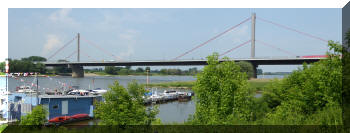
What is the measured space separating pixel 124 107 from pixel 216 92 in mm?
2802

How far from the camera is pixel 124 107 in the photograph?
6824 mm

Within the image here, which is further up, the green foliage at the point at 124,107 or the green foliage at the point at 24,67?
the green foliage at the point at 24,67

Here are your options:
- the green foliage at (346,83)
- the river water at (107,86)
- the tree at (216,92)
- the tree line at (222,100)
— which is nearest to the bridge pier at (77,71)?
the river water at (107,86)

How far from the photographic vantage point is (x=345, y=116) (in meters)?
4.93

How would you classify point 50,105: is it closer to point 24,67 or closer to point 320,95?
point 320,95

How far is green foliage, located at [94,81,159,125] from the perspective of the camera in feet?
22.1

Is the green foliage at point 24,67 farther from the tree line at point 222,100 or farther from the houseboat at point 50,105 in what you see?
the tree line at point 222,100

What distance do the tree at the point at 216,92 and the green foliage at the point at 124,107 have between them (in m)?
1.69

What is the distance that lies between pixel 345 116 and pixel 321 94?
252 cm

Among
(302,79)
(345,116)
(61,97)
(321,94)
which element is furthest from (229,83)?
(61,97)

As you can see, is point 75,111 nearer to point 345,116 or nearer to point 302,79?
point 302,79

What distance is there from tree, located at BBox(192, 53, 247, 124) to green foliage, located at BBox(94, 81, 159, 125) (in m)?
1.69

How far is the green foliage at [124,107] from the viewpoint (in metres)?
6.75

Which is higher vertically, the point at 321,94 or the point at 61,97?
the point at 321,94
